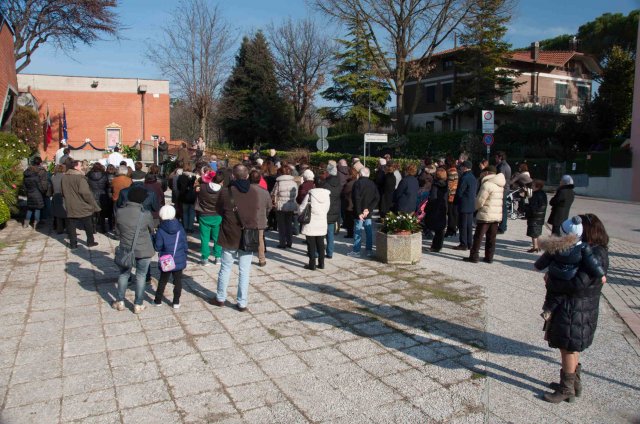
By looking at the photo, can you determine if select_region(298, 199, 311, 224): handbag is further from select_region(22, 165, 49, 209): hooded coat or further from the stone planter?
select_region(22, 165, 49, 209): hooded coat

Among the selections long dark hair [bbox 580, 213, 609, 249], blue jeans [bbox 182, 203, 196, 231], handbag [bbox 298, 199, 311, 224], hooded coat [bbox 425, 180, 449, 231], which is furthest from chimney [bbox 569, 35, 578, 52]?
long dark hair [bbox 580, 213, 609, 249]

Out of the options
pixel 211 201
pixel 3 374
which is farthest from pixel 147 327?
pixel 211 201

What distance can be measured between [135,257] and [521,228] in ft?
33.0

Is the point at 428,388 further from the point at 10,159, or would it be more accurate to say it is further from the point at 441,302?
the point at 10,159

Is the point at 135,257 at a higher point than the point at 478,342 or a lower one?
higher

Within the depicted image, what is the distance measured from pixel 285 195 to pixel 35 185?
6.19m

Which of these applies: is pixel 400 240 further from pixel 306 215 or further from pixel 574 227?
pixel 574 227

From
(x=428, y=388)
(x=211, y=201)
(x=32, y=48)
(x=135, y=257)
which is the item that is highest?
(x=32, y=48)

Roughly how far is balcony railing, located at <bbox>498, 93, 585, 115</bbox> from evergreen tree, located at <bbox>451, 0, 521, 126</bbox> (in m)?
2.83

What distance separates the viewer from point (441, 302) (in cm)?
699

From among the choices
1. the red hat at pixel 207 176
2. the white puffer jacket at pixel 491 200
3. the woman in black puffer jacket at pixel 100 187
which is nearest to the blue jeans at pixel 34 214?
the woman in black puffer jacket at pixel 100 187

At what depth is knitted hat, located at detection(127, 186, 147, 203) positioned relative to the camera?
6352 mm

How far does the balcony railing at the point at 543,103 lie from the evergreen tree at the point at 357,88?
9.29m

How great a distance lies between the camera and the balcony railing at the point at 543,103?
130ft
